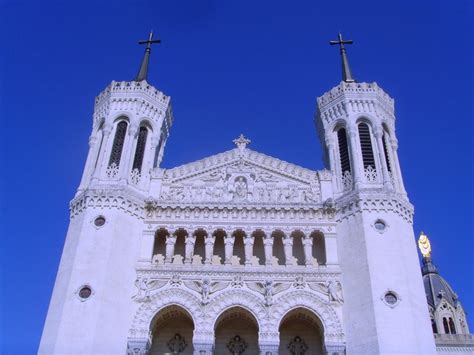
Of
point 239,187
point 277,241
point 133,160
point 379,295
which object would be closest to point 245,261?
point 277,241

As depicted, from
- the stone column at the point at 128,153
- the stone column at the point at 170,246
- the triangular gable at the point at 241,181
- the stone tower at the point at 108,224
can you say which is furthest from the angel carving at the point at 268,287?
the stone column at the point at 128,153

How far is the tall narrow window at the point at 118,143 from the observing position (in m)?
27.5

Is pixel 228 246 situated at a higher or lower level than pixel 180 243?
lower

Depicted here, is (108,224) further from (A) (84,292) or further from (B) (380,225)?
(B) (380,225)

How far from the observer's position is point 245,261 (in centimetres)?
2464

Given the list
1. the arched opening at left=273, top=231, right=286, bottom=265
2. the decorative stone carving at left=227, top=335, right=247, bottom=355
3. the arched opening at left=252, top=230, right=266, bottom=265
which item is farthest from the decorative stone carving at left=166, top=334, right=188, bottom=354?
the arched opening at left=273, top=231, right=286, bottom=265

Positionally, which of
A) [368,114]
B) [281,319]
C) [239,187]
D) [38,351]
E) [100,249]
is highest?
[368,114]

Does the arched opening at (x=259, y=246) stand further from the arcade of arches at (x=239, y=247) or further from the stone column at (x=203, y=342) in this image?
the stone column at (x=203, y=342)

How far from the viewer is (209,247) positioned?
2488 centimetres

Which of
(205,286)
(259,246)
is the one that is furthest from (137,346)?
(259,246)

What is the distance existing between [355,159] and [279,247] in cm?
606

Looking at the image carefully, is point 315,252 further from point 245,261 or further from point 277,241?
point 245,261

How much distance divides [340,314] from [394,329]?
245 centimetres

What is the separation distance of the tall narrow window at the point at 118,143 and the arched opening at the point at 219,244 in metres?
6.55
